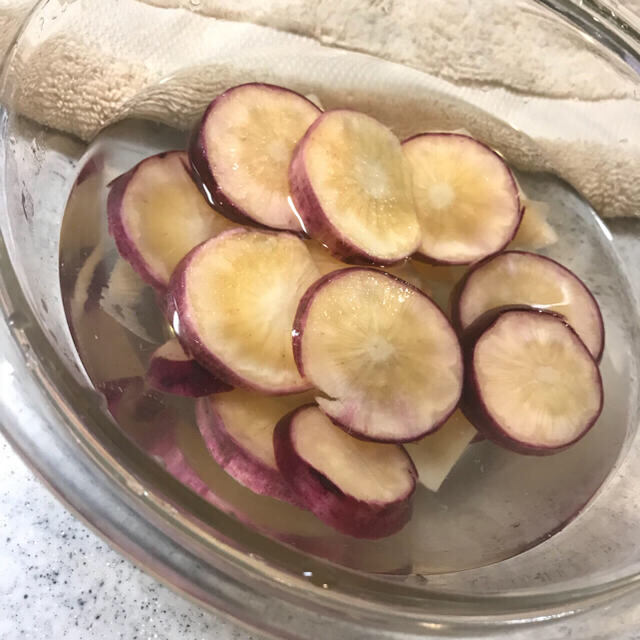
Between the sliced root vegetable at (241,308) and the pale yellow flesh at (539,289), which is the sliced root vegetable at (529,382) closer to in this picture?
the pale yellow flesh at (539,289)

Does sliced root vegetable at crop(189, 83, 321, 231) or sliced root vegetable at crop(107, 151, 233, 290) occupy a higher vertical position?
sliced root vegetable at crop(189, 83, 321, 231)

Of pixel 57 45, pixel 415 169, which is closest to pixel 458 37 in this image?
pixel 415 169

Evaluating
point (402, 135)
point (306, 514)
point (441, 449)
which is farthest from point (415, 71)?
point (306, 514)

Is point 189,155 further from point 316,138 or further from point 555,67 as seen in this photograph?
point 555,67

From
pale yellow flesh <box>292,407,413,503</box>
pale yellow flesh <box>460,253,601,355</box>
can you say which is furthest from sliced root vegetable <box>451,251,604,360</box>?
pale yellow flesh <box>292,407,413,503</box>

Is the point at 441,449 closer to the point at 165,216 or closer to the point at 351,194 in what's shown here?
the point at 351,194

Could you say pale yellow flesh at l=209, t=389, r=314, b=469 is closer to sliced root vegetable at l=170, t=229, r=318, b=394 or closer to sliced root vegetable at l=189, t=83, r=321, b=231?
sliced root vegetable at l=170, t=229, r=318, b=394
